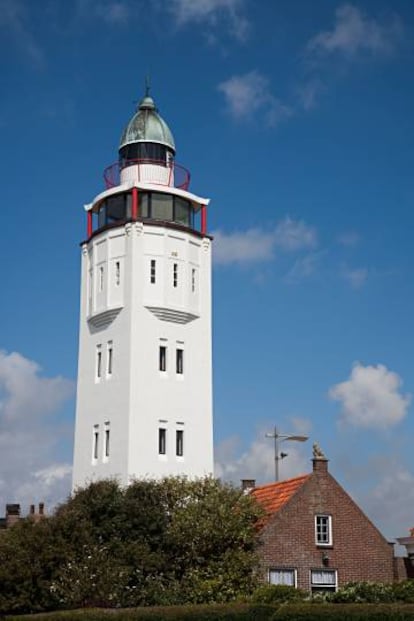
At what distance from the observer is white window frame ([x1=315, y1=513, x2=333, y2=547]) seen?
149 ft

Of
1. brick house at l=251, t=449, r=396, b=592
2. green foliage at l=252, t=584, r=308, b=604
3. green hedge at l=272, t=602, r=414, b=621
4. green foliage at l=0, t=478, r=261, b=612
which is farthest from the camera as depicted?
brick house at l=251, t=449, r=396, b=592

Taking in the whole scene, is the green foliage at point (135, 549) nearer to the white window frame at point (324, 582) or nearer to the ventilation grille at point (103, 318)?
the white window frame at point (324, 582)

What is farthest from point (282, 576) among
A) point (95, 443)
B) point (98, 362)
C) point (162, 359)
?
point (98, 362)

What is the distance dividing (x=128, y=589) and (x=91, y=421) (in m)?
16.8

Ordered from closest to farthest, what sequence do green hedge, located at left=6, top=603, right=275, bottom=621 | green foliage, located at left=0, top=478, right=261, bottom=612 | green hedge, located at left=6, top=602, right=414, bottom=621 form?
green hedge, located at left=6, top=602, right=414, bottom=621 → green hedge, located at left=6, top=603, right=275, bottom=621 → green foliage, located at left=0, top=478, right=261, bottom=612

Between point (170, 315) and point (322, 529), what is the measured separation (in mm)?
15310

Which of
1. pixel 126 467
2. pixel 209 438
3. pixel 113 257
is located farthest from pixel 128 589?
pixel 113 257

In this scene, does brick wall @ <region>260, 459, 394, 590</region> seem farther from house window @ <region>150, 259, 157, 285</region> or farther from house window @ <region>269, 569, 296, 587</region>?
house window @ <region>150, 259, 157, 285</region>

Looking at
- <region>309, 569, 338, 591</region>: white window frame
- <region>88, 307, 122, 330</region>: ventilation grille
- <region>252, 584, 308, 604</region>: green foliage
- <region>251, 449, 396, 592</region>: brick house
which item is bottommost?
<region>252, 584, 308, 604</region>: green foliage

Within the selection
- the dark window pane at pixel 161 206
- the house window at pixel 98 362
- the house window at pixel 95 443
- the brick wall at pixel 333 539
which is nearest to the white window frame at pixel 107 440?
the house window at pixel 95 443

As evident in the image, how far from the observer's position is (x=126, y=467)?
171 ft

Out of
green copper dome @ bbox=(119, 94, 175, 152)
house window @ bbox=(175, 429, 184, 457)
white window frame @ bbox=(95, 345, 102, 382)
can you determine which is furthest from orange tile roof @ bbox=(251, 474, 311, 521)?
green copper dome @ bbox=(119, 94, 175, 152)

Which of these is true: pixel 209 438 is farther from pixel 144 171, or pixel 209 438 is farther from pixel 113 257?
pixel 144 171

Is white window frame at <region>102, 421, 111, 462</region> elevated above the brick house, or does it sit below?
above
